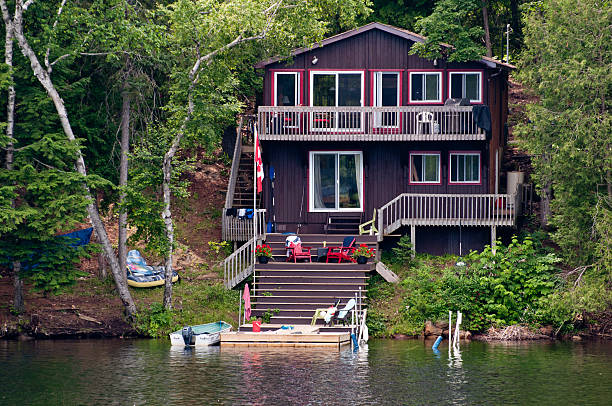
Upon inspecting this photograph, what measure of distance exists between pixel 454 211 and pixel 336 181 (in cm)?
503

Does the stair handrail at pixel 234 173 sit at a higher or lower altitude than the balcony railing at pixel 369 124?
lower

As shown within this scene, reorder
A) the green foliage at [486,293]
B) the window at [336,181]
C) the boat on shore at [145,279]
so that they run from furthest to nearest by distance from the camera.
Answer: the window at [336,181]
the boat on shore at [145,279]
the green foliage at [486,293]

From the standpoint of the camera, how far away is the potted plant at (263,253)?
3559 centimetres

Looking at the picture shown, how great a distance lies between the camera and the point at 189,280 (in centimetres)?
3691

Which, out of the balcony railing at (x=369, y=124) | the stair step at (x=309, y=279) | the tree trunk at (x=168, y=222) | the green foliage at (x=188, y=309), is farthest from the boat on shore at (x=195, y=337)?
the balcony railing at (x=369, y=124)

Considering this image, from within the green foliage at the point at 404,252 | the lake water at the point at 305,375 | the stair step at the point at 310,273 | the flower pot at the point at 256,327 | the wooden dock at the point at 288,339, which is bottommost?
the lake water at the point at 305,375

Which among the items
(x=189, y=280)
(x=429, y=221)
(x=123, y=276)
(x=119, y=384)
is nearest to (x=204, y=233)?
(x=189, y=280)

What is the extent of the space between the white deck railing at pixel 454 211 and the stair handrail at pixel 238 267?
5003mm

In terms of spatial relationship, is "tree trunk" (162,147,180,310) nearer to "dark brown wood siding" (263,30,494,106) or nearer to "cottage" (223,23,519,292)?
"cottage" (223,23,519,292)

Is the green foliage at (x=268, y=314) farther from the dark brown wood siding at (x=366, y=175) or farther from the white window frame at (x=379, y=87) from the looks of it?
the white window frame at (x=379, y=87)

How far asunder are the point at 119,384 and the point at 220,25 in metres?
13.9

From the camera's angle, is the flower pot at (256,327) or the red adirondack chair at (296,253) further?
the red adirondack chair at (296,253)

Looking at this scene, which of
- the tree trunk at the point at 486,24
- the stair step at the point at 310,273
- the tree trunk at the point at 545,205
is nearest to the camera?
the stair step at the point at 310,273

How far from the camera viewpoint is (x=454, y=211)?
37.7 m
